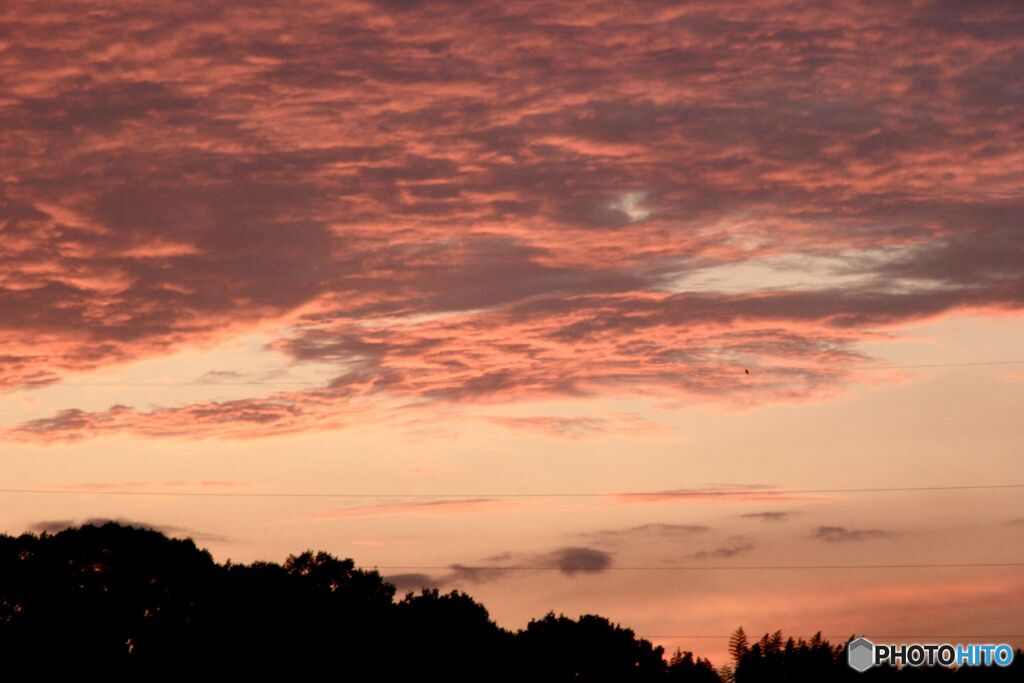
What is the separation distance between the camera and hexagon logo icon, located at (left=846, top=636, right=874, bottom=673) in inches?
1310

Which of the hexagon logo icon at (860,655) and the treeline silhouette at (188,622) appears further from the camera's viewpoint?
the treeline silhouette at (188,622)

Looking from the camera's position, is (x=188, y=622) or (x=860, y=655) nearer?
(x=860, y=655)

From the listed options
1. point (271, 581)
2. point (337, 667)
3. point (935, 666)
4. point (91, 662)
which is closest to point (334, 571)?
point (271, 581)

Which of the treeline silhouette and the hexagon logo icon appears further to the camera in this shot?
the treeline silhouette

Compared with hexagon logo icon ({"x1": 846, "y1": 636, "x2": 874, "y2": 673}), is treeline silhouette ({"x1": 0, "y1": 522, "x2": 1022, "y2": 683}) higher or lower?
higher

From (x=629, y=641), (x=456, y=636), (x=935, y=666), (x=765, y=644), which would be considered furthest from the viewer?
(x=629, y=641)

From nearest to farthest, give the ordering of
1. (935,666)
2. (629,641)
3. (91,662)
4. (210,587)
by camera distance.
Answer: (935,666)
(91,662)
(210,587)
(629,641)

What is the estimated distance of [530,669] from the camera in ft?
362

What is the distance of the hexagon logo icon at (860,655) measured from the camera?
33.3m

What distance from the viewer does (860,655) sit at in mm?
36812

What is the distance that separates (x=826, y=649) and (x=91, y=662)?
237 feet

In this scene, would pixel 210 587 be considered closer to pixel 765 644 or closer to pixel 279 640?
pixel 279 640

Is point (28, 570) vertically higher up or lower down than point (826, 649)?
higher up

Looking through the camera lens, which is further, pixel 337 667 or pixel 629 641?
pixel 629 641
